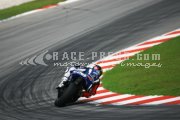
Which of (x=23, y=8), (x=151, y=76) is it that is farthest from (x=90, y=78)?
(x=23, y=8)

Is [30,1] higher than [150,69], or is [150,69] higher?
[30,1]

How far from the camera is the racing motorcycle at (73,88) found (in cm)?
1444

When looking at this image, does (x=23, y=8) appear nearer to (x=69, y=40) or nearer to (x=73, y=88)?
(x=69, y=40)

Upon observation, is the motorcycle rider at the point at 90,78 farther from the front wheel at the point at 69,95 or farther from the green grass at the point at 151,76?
the green grass at the point at 151,76

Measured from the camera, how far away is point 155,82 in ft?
51.1

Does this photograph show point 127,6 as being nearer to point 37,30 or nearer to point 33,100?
point 37,30

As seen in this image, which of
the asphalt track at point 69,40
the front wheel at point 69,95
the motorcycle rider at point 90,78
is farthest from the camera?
the motorcycle rider at point 90,78

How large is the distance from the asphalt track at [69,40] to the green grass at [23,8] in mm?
1141

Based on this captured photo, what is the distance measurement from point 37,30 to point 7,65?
465cm

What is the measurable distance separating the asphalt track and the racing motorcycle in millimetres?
261

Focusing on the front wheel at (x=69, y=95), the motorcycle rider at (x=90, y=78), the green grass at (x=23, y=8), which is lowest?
the front wheel at (x=69, y=95)

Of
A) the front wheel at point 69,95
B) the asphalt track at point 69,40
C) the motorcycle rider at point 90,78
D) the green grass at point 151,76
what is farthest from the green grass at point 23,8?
the front wheel at point 69,95

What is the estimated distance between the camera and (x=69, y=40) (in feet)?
77.4

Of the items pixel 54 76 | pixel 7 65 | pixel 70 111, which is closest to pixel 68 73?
pixel 70 111
